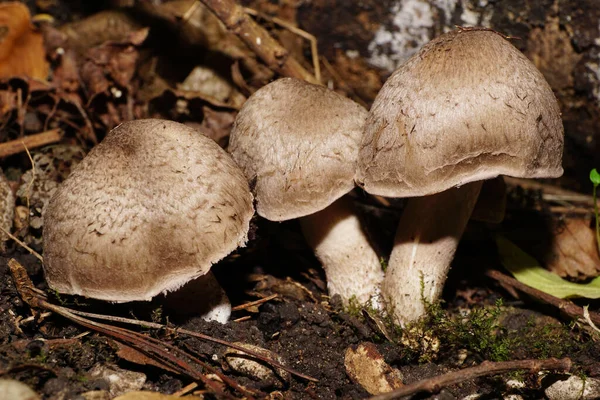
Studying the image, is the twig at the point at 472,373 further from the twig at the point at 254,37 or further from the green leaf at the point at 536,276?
the twig at the point at 254,37

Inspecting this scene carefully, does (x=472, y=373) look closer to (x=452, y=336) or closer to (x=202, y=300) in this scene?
(x=452, y=336)

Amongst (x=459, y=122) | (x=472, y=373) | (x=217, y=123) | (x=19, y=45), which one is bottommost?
(x=472, y=373)

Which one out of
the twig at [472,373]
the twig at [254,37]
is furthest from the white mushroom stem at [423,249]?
the twig at [254,37]

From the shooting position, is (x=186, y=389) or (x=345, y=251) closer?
(x=186, y=389)

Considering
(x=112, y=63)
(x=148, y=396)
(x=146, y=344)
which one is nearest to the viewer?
(x=148, y=396)

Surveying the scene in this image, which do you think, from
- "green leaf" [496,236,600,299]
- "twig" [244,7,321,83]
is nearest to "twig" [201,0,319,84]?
"twig" [244,7,321,83]

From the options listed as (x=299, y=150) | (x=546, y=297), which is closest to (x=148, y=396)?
(x=299, y=150)

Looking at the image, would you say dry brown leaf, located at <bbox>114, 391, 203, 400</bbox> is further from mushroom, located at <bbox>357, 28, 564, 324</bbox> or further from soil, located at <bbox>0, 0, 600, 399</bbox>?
mushroom, located at <bbox>357, 28, 564, 324</bbox>

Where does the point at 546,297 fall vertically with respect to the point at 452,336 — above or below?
above
